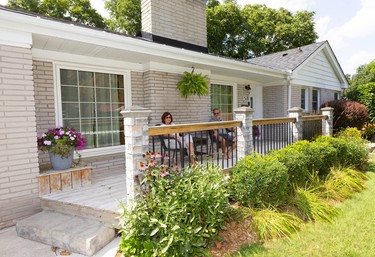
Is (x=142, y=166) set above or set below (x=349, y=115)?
below

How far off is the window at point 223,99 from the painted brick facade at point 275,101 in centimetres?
197

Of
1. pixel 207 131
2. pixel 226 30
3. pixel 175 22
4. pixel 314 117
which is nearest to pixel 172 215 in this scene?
pixel 207 131

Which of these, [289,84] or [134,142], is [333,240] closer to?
[134,142]

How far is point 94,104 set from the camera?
16.0ft

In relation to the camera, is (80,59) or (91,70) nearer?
(80,59)

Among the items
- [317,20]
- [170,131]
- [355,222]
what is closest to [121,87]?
[170,131]

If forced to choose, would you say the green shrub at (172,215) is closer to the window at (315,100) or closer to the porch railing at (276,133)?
the porch railing at (276,133)

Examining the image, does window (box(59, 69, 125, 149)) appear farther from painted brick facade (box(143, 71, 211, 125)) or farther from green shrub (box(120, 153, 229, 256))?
green shrub (box(120, 153, 229, 256))

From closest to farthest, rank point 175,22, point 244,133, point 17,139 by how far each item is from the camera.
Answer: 1. point 17,139
2. point 244,133
3. point 175,22

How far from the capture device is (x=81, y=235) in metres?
2.74

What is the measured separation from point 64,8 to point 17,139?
20.1 meters

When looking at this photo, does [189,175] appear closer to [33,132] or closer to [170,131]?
[170,131]

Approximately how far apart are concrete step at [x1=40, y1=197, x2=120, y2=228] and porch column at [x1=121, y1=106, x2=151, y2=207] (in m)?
0.41

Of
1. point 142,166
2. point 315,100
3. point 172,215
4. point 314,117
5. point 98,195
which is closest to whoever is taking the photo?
point 172,215
